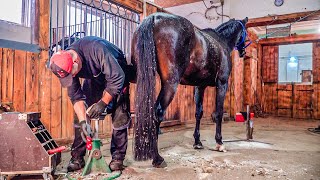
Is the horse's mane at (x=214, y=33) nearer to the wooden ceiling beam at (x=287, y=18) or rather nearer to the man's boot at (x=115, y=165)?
the man's boot at (x=115, y=165)

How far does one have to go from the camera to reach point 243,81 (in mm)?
8453

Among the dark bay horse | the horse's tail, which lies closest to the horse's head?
the dark bay horse

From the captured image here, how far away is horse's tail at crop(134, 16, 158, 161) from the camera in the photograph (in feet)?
7.36

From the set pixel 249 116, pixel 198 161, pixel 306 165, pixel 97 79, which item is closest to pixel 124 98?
pixel 97 79

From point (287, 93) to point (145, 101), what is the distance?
8405mm

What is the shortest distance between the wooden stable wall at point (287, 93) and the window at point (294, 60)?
5277mm

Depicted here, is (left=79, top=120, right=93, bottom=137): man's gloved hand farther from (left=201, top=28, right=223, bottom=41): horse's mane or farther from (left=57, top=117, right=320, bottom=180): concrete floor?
(left=201, top=28, right=223, bottom=41): horse's mane

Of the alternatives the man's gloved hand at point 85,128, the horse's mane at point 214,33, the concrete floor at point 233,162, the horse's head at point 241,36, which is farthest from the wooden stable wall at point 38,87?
the horse's head at point 241,36

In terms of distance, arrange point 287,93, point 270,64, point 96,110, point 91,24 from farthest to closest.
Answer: point 270,64 < point 287,93 < point 91,24 < point 96,110

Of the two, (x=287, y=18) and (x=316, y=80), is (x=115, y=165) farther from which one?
(x=316, y=80)

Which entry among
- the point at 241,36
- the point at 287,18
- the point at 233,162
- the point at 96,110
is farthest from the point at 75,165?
the point at 287,18

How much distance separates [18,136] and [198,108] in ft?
7.74

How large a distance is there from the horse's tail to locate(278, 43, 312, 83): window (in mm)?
13671

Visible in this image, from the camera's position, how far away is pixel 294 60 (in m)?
14.4
